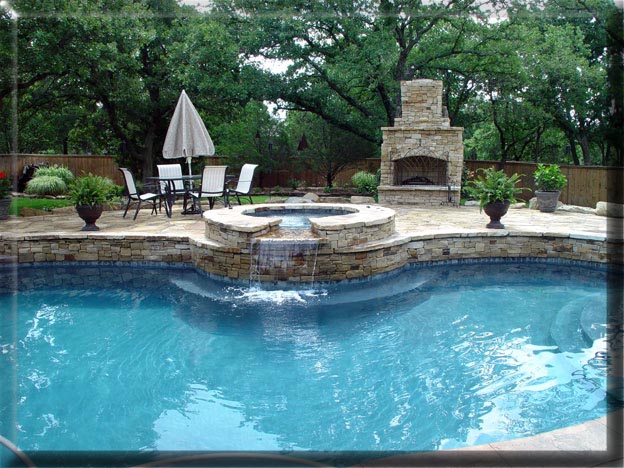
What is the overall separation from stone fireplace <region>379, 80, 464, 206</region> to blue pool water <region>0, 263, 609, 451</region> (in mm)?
5596

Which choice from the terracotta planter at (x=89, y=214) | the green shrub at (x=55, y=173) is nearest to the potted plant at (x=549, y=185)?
the terracotta planter at (x=89, y=214)

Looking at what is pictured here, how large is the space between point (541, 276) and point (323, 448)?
17.6 ft

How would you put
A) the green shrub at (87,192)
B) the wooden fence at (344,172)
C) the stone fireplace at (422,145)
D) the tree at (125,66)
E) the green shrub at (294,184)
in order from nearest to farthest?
the green shrub at (87,192)
the tree at (125,66)
the stone fireplace at (422,145)
the wooden fence at (344,172)
the green shrub at (294,184)

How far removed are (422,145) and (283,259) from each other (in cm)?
723

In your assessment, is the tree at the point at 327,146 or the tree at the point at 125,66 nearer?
the tree at the point at 125,66

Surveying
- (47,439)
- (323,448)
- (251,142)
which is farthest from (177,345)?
(251,142)

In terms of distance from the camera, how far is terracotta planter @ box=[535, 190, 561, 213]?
36.4 ft

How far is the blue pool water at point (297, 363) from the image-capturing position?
3336 millimetres

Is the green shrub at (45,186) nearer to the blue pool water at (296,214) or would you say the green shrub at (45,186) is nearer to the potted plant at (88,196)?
the potted plant at (88,196)

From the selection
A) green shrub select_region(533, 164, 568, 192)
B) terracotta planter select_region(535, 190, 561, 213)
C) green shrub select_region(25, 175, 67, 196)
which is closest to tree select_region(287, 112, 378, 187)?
green shrub select_region(533, 164, 568, 192)

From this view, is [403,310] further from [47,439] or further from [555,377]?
[47,439]

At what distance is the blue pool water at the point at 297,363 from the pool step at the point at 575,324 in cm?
3

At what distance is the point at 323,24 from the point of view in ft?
47.1

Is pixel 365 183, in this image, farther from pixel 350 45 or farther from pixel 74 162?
pixel 74 162
